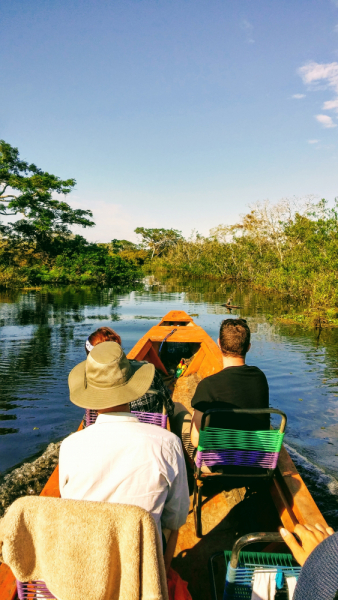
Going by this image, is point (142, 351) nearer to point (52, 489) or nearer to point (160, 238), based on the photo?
point (52, 489)

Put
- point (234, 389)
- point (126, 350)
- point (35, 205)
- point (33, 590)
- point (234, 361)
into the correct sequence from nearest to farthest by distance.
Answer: point (33, 590) < point (234, 389) < point (234, 361) < point (126, 350) < point (35, 205)

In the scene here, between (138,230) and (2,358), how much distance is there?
5736cm

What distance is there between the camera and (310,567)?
2.98 ft

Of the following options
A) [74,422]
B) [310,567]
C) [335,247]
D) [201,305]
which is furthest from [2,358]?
[335,247]

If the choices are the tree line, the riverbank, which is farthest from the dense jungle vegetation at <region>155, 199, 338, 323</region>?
the riverbank

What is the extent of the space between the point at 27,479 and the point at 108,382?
3446mm

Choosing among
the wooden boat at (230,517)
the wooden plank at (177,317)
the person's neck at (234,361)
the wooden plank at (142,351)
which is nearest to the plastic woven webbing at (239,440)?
the wooden boat at (230,517)

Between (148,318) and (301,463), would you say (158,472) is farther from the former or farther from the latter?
(148,318)

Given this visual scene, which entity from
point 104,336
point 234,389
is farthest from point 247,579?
point 104,336

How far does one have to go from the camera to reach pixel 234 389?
94.2 inches

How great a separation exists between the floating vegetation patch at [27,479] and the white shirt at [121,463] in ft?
9.79

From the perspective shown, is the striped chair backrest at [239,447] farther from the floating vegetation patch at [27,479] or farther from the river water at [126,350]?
the floating vegetation patch at [27,479]

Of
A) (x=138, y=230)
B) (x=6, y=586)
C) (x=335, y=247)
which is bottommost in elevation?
(x=6, y=586)

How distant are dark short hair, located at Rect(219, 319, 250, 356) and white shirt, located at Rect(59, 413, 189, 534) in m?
1.13
